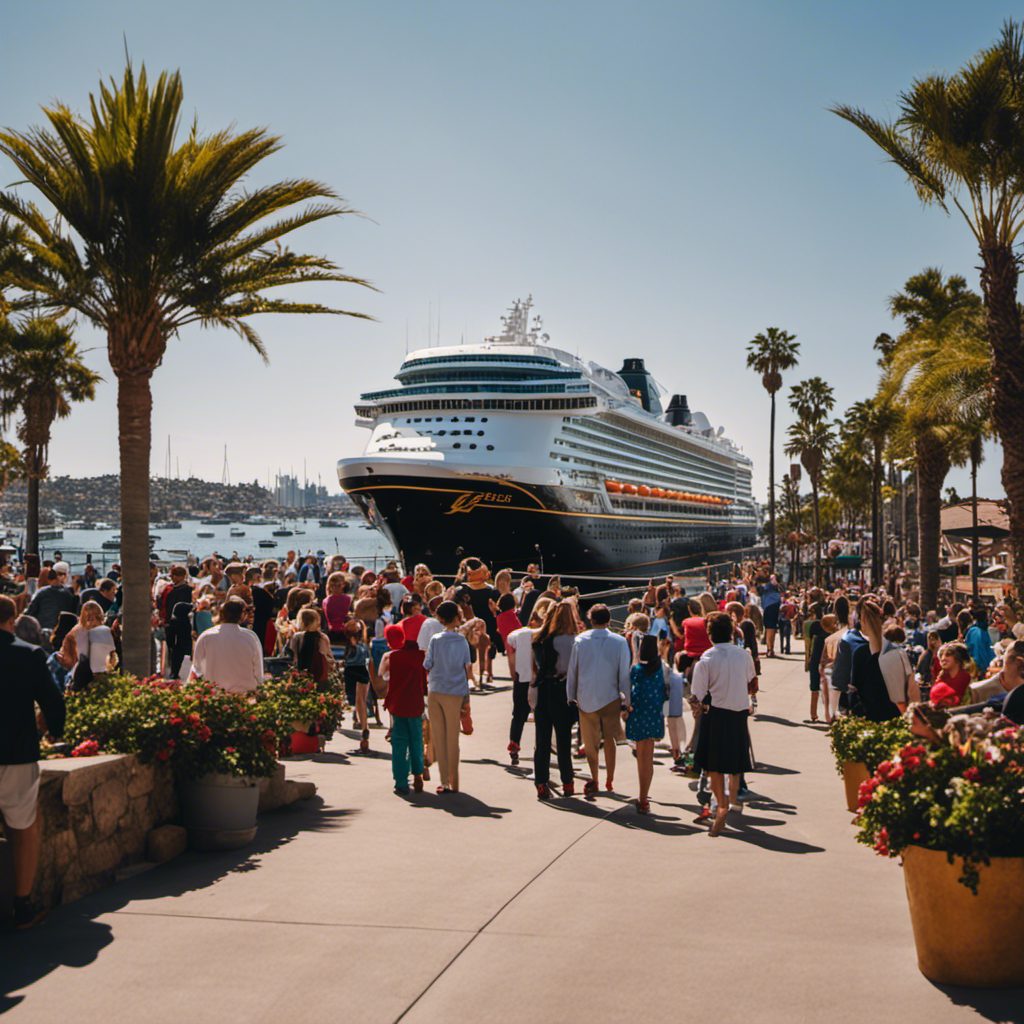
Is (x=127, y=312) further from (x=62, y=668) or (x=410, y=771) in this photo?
(x=410, y=771)

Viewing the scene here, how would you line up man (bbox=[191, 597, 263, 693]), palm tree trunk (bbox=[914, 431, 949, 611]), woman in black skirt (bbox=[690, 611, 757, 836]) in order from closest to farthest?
1. woman in black skirt (bbox=[690, 611, 757, 836])
2. man (bbox=[191, 597, 263, 693])
3. palm tree trunk (bbox=[914, 431, 949, 611])

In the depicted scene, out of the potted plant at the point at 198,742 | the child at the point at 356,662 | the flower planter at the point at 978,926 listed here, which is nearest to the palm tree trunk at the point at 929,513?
the child at the point at 356,662

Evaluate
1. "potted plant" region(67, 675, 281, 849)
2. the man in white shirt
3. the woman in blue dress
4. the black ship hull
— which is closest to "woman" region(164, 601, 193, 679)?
the man in white shirt

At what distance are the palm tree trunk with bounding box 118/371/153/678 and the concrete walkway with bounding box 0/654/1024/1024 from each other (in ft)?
11.8

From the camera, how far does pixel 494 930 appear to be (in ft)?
16.9

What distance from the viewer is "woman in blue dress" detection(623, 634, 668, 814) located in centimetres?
806

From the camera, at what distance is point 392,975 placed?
459 centimetres

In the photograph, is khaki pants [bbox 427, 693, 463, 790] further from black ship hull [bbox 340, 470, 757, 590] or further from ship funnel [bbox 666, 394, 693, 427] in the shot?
ship funnel [bbox 666, 394, 693, 427]

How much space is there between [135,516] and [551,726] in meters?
5.17

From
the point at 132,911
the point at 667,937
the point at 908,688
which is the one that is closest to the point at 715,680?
the point at 908,688

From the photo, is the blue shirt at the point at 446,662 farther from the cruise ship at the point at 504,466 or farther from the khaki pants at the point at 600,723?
the cruise ship at the point at 504,466

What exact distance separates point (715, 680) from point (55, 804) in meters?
4.77

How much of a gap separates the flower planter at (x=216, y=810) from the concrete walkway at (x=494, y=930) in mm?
165

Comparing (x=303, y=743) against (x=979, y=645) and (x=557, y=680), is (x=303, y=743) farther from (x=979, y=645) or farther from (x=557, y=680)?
(x=979, y=645)
